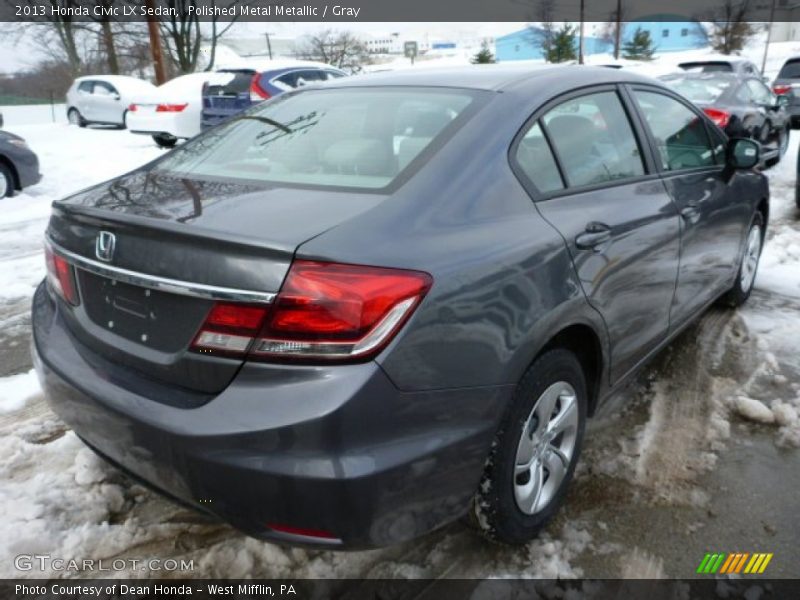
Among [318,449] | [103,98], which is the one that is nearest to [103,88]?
[103,98]

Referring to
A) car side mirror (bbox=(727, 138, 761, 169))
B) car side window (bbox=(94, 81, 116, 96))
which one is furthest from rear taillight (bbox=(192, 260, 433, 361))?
car side window (bbox=(94, 81, 116, 96))

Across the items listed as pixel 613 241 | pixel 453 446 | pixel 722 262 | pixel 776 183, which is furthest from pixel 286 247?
pixel 776 183

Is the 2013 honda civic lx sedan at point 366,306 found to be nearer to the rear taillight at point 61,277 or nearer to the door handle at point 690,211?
the rear taillight at point 61,277

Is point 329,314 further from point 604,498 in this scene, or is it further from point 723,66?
point 723,66

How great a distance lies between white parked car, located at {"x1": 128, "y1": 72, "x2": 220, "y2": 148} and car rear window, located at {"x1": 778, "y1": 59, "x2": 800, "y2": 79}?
44.3ft

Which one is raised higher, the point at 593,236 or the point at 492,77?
the point at 492,77

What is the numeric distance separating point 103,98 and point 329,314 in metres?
20.9

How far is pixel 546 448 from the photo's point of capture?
2336mm

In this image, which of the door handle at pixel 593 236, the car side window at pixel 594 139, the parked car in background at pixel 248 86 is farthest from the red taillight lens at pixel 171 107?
the door handle at pixel 593 236

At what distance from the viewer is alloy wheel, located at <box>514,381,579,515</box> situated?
2191mm

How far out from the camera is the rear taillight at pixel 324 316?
1634 millimetres

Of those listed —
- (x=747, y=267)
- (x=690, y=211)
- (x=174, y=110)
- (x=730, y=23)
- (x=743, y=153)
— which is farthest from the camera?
(x=730, y=23)

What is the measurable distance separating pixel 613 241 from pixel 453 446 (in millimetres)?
1107

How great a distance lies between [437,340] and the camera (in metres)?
1.74
